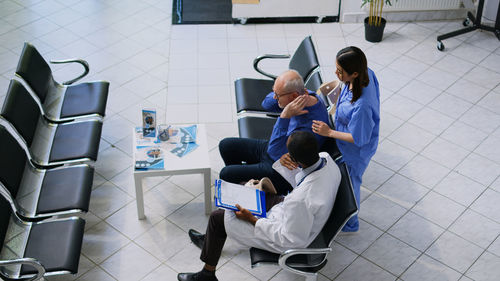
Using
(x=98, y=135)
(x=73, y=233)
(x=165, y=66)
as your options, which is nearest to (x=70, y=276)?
(x=73, y=233)

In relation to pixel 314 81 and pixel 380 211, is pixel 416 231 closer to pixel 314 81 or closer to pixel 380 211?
pixel 380 211

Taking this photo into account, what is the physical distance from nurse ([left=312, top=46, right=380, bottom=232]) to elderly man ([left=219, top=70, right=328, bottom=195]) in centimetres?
13

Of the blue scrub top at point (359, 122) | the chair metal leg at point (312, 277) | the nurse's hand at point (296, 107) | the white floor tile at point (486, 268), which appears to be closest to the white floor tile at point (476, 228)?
the white floor tile at point (486, 268)

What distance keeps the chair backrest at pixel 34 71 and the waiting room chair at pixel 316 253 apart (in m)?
2.51

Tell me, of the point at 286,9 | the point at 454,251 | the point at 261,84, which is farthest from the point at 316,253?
the point at 286,9

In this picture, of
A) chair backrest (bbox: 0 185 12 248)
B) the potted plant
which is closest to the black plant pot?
the potted plant

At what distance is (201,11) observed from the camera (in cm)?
780

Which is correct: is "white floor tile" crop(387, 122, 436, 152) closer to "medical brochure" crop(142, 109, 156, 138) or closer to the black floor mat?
"medical brochure" crop(142, 109, 156, 138)

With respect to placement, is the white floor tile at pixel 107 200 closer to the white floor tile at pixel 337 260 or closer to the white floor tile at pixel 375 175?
the white floor tile at pixel 337 260

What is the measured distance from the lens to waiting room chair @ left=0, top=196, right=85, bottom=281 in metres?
3.77

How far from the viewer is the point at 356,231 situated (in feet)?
15.6

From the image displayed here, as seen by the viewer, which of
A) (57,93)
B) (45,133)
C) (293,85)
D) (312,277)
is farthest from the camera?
(57,93)

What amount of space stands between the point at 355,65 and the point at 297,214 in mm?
1102

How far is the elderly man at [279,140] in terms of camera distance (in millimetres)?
4281
